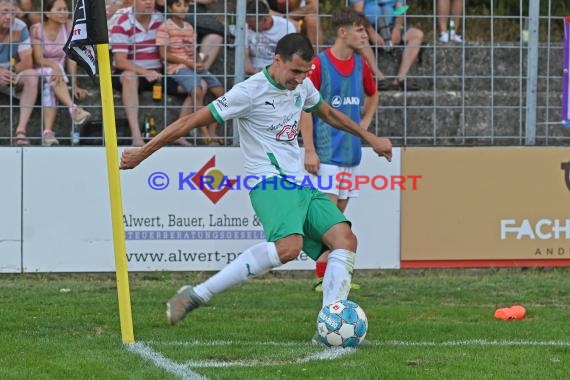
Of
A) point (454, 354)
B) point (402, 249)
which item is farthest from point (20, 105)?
point (454, 354)

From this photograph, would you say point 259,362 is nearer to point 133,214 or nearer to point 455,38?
point 133,214

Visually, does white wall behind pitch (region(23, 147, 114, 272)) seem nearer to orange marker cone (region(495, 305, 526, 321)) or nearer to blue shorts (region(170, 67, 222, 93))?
blue shorts (region(170, 67, 222, 93))

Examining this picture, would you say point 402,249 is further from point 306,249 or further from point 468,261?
point 306,249

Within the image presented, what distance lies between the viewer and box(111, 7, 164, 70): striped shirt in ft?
40.4

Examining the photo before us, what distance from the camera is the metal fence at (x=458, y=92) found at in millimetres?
12359

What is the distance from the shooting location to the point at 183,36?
12.4m

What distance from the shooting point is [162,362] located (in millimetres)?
6891

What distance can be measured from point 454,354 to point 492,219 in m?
5.09

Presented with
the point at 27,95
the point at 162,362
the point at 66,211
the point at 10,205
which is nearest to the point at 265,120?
the point at 162,362

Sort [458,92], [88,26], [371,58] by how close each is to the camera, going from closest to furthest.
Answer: [88,26], [371,58], [458,92]

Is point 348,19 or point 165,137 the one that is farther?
point 348,19

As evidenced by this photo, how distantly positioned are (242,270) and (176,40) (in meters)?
5.28

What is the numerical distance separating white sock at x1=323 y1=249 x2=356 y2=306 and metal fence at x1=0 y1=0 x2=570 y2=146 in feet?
15.0

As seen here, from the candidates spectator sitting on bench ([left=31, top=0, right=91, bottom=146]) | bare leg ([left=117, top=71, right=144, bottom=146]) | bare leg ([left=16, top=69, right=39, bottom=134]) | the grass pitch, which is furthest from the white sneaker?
bare leg ([left=16, top=69, right=39, bottom=134])
